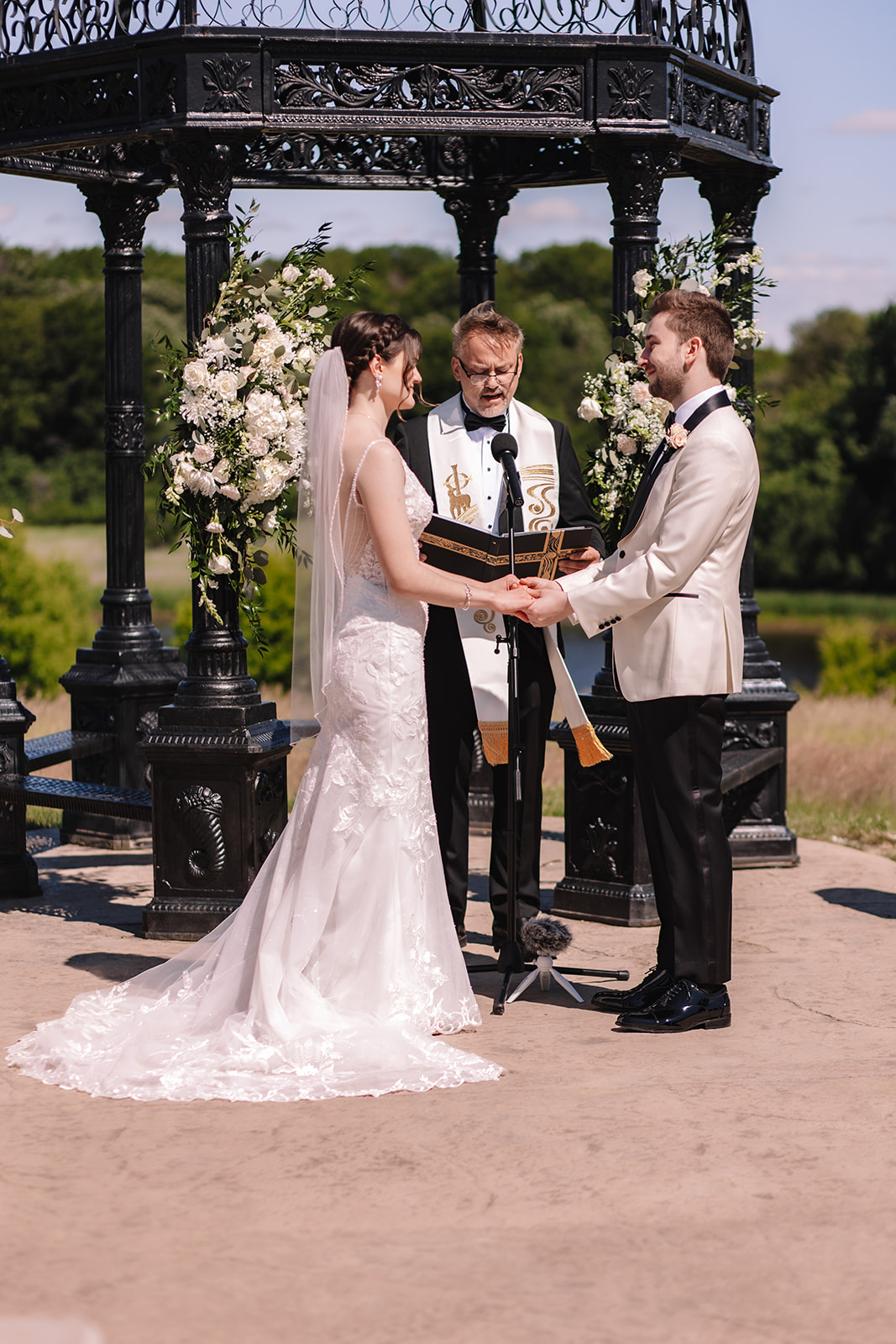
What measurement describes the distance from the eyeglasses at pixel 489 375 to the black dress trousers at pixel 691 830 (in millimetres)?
1331

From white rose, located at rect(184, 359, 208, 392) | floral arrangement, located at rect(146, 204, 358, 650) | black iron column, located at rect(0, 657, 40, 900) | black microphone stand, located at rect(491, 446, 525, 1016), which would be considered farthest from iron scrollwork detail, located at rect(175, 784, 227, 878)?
white rose, located at rect(184, 359, 208, 392)

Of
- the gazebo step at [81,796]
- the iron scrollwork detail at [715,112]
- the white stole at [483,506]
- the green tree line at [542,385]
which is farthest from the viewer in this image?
the green tree line at [542,385]

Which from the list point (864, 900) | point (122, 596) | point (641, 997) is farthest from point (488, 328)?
point (122, 596)

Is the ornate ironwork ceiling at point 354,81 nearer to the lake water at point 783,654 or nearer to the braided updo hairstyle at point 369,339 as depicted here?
the braided updo hairstyle at point 369,339

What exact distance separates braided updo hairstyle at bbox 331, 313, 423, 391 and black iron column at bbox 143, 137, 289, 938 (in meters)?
1.22

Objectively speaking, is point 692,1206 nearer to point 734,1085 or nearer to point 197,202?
point 734,1085

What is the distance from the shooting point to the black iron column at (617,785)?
6.25m

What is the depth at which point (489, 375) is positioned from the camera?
5.44m

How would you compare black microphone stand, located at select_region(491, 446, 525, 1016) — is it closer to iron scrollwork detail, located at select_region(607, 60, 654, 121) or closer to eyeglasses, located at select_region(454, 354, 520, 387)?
eyeglasses, located at select_region(454, 354, 520, 387)

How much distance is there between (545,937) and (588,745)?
2.58ft

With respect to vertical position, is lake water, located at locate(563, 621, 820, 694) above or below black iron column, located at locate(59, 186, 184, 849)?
below

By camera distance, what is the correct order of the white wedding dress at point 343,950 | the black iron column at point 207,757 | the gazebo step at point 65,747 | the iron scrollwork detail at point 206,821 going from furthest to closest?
the gazebo step at point 65,747 < the iron scrollwork detail at point 206,821 < the black iron column at point 207,757 < the white wedding dress at point 343,950

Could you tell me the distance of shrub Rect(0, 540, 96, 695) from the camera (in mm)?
17188

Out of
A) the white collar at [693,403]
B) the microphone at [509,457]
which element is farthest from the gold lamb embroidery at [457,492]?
the white collar at [693,403]
